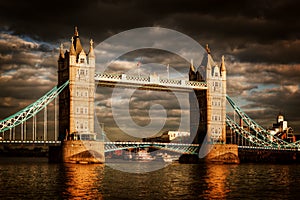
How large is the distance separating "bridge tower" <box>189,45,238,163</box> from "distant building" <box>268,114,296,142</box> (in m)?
Result: 45.3

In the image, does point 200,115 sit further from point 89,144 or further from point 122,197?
point 122,197

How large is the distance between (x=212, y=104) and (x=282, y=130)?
57.8m

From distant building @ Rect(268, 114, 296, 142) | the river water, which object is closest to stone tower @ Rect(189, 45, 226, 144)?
distant building @ Rect(268, 114, 296, 142)

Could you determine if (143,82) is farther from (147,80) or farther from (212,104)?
(212,104)

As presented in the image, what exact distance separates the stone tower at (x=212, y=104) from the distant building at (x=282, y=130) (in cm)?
4535

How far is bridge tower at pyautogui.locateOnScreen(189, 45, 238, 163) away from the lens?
10700 centimetres

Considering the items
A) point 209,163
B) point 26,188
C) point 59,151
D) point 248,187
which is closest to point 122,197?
point 26,188

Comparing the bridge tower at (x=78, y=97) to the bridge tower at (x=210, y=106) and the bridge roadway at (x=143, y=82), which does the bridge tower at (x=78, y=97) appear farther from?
the bridge tower at (x=210, y=106)

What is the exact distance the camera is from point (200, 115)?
110 metres

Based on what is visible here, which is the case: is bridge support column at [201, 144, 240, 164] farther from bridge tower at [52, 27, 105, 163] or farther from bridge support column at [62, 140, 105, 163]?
bridge support column at [62, 140, 105, 163]

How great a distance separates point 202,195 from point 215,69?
6939 centimetres

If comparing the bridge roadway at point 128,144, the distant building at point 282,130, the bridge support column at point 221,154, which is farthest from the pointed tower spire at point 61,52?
the distant building at point 282,130

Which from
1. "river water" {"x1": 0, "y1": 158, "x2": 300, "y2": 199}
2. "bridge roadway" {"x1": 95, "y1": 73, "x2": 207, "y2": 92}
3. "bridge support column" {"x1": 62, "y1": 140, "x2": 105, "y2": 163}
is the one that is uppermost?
"bridge roadway" {"x1": 95, "y1": 73, "x2": 207, "y2": 92}

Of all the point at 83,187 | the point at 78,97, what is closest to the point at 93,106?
the point at 78,97
